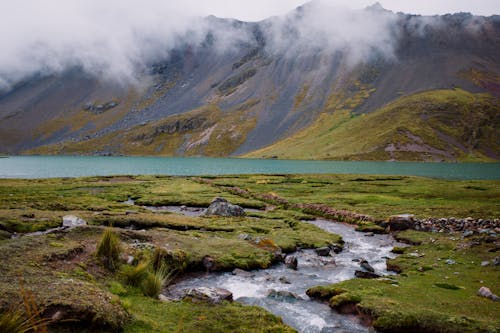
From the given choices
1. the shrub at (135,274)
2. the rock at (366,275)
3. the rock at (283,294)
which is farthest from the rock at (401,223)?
the shrub at (135,274)

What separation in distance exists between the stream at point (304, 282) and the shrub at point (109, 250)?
368 cm

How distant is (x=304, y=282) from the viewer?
2395cm

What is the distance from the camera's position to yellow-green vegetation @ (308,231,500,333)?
1678 centimetres

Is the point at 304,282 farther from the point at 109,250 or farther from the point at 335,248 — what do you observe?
the point at 109,250

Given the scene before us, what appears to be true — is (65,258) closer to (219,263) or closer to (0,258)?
(0,258)

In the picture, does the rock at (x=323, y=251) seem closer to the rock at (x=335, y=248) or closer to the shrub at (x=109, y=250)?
the rock at (x=335, y=248)

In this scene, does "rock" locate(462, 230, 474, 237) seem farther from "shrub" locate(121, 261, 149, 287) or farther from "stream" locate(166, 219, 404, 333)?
"shrub" locate(121, 261, 149, 287)

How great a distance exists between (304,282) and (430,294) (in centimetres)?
767

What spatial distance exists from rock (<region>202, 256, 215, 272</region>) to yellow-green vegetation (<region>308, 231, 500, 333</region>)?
800cm

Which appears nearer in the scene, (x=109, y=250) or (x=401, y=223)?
(x=109, y=250)

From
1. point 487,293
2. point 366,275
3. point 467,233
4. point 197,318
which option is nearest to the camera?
point 197,318

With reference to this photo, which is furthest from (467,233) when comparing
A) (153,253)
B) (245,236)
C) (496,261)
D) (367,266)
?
(153,253)

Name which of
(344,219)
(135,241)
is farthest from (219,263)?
(344,219)

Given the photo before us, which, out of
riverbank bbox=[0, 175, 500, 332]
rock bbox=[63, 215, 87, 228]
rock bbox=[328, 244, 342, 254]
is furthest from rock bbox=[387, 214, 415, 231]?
rock bbox=[63, 215, 87, 228]
